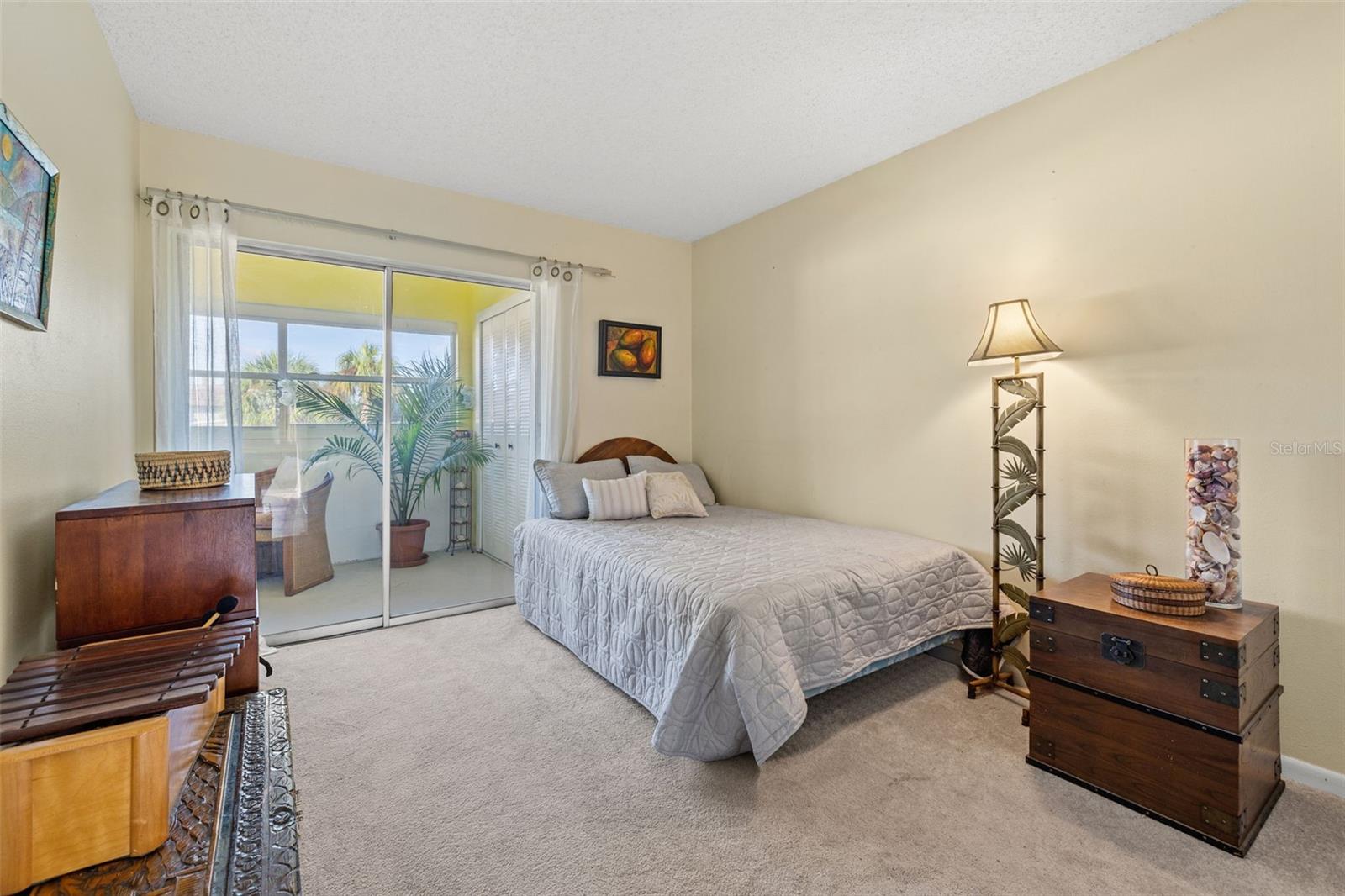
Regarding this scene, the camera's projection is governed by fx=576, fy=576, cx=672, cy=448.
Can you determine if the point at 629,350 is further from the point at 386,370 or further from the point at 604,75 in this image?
the point at 604,75

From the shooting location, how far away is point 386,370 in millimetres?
3498

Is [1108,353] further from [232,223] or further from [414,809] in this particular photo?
[232,223]

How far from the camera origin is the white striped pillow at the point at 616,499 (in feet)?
11.5

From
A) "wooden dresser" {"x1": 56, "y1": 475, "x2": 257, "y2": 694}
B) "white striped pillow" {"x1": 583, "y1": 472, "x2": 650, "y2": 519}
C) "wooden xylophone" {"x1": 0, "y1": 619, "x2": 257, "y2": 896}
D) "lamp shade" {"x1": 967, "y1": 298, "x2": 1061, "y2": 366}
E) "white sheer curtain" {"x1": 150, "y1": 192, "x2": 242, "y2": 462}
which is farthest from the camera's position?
"white striped pillow" {"x1": 583, "y1": 472, "x2": 650, "y2": 519}

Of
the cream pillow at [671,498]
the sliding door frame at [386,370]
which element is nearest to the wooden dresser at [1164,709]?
the cream pillow at [671,498]

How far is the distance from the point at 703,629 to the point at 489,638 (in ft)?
5.80

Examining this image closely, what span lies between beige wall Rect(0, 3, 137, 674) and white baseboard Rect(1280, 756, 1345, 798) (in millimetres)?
3635

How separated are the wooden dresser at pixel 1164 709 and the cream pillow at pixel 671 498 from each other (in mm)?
1985

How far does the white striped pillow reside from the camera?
3.50 meters

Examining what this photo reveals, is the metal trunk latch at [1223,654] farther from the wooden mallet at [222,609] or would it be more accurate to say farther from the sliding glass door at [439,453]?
the sliding glass door at [439,453]

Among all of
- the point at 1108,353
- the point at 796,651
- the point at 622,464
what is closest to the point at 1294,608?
the point at 1108,353

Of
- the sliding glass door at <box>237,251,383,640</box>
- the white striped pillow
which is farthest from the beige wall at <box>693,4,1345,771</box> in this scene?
the sliding glass door at <box>237,251,383,640</box>

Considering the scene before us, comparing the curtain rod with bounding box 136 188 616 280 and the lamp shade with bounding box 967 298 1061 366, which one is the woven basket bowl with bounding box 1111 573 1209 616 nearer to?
the lamp shade with bounding box 967 298 1061 366

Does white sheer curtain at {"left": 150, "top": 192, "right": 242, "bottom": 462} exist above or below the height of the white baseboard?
above
